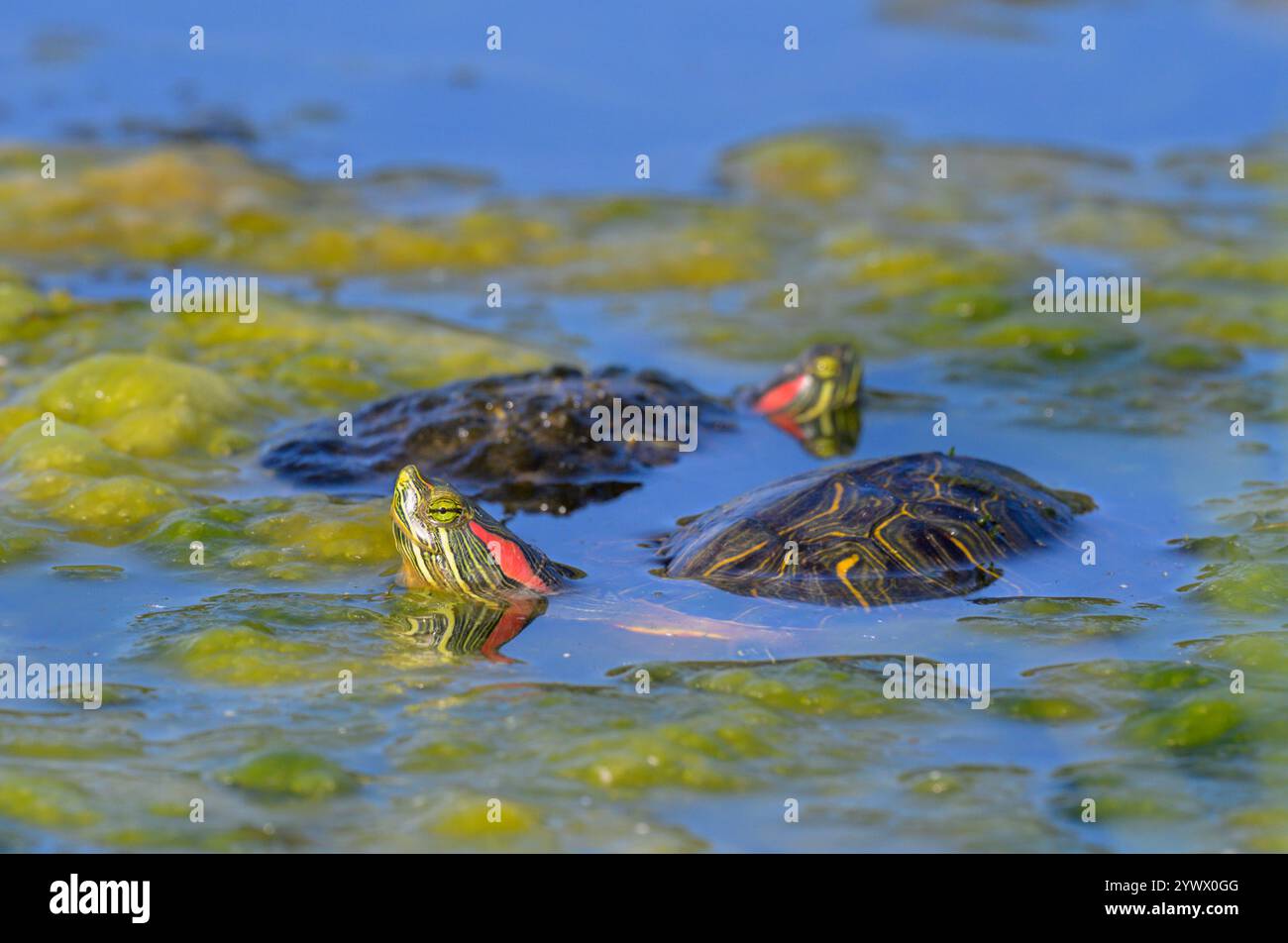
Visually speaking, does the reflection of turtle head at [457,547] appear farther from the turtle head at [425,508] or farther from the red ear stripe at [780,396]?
the red ear stripe at [780,396]

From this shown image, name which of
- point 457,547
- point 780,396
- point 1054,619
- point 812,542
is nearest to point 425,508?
point 457,547

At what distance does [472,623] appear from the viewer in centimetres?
610

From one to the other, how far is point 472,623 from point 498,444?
1.74 metres

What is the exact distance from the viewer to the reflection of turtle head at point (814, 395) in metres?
8.73

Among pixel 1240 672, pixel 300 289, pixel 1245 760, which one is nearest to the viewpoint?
pixel 1245 760

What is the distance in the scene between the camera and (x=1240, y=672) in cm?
561

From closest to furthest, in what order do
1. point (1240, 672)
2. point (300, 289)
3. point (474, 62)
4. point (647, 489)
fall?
point (1240, 672)
point (647, 489)
point (300, 289)
point (474, 62)

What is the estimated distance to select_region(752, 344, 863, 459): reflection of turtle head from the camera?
28.7 feet

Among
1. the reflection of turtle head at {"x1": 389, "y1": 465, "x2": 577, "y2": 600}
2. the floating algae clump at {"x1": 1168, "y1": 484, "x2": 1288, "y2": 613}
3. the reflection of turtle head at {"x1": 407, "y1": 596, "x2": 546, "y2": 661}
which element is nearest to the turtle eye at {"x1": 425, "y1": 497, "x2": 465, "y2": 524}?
the reflection of turtle head at {"x1": 389, "y1": 465, "x2": 577, "y2": 600}

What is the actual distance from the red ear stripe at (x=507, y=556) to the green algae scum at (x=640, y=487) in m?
0.01

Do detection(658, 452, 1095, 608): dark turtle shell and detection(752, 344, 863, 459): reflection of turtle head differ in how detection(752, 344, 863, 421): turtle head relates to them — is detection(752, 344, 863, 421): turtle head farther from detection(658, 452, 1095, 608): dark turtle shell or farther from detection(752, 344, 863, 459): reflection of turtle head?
detection(658, 452, 1095, 608): dark turtle shell
